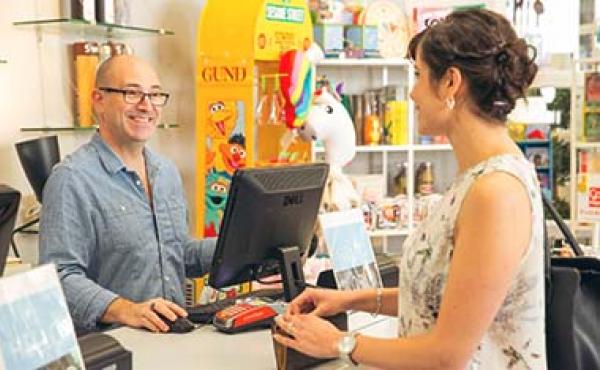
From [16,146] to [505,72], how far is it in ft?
8.21

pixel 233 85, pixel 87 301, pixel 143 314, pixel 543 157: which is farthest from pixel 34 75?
pixel 543 157

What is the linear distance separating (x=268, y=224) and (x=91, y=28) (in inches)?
84.5

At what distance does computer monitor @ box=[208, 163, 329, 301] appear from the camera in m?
2.04

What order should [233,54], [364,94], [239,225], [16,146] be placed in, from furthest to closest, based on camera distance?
[364,94]
[233,54]
[16,146]
[239,225]

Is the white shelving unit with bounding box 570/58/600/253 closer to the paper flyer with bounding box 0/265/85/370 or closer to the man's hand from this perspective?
the man's hand

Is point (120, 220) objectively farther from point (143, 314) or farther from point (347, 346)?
point (347, 346)

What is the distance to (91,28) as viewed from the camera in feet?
12.7

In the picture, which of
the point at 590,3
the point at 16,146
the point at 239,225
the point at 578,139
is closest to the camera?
the point at 239,225

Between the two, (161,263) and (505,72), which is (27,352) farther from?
(161,263)

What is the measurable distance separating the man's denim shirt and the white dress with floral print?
0.98 metres

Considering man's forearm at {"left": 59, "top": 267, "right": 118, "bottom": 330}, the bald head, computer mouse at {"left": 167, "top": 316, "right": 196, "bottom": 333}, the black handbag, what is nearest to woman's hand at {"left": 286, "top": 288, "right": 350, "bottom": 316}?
computer mouse at {"left": 167, "top": 316, "right": 196, "bottom": 333}

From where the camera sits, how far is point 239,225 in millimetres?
2061

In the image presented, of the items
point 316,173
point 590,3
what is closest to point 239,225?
point 316,173

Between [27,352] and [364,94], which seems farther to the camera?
[364,94]
